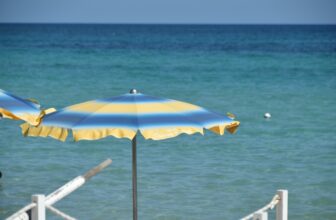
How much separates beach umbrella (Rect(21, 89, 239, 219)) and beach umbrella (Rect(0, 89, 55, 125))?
0.33 ft

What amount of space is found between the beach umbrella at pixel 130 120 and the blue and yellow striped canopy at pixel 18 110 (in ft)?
0.33

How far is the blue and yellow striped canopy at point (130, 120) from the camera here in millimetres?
6676

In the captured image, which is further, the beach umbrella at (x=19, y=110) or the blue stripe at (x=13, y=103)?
the blue stripe at (x=13, y=103)

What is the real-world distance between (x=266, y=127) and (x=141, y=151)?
4.95 metres

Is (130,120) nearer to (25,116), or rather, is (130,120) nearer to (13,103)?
(25,116)

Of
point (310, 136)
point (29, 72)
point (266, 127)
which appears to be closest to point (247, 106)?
point (266, 127)

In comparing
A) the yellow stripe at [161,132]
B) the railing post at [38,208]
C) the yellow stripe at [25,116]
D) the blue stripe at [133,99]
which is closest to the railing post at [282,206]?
the yellow stripe at [161,132]

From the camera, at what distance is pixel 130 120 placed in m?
6.80

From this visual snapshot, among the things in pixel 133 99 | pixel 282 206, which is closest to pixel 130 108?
pixel 133 99

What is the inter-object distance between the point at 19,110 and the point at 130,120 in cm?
138

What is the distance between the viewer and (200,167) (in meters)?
14.0

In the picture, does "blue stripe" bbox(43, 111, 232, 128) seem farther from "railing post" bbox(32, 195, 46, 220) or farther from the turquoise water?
the turquoise water

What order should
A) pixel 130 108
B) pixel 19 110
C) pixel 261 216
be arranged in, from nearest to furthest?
pixel 261 216 → pixel 130 108 → pixel 19 110

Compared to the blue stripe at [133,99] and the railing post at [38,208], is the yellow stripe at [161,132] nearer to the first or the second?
the blue stripe at [133,99]
